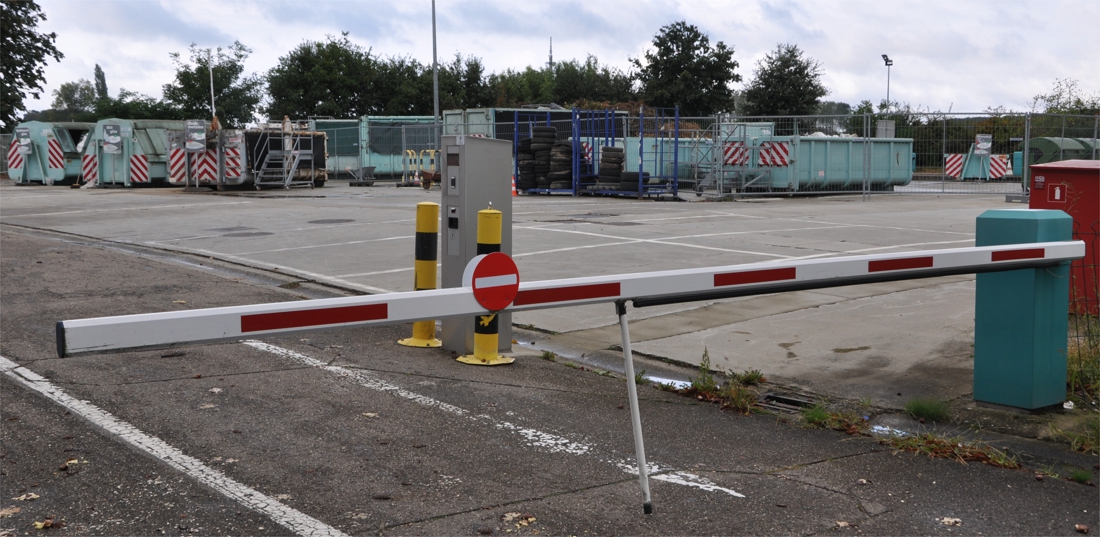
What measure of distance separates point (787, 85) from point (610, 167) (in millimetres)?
39003

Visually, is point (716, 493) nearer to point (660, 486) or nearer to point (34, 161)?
point (660, 486)

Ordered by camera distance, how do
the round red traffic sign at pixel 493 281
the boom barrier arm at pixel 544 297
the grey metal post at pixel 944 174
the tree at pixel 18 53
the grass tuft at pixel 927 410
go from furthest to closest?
the tree at pixel 18 53
the grey metal post at pixel 944 174
the grass tuft at pixel 927 410
the round red traffic sign at pixel 493 281
the boom barrier arm at pixel 544 297

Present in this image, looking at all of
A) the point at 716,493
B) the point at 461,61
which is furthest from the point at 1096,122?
the point at 461,61

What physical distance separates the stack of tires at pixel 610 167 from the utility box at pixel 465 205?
19.2m

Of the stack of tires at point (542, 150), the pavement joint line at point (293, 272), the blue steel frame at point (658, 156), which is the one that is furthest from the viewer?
the stack of tires at point (542, 150)

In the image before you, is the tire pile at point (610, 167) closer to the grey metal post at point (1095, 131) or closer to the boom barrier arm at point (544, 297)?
the grey metal post at point (1095, 131)

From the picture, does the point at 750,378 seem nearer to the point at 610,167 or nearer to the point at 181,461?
the point at 181,461

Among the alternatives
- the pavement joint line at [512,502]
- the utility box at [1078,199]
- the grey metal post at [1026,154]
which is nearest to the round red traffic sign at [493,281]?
the pavement joint line at [512,502]

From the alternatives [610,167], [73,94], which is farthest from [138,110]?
[73,94]

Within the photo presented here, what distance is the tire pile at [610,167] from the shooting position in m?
26.5

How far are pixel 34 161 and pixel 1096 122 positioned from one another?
35.3 m

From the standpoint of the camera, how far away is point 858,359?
276 inches

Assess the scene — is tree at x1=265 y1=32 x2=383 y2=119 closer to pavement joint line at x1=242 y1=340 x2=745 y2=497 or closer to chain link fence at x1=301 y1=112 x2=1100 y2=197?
chain link fence at x1=301 y1=112 x2=1100 y2=197

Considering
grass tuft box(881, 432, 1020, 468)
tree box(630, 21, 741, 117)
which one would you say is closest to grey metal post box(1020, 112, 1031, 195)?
grass tuft box(881, 432, 1020, 468)
